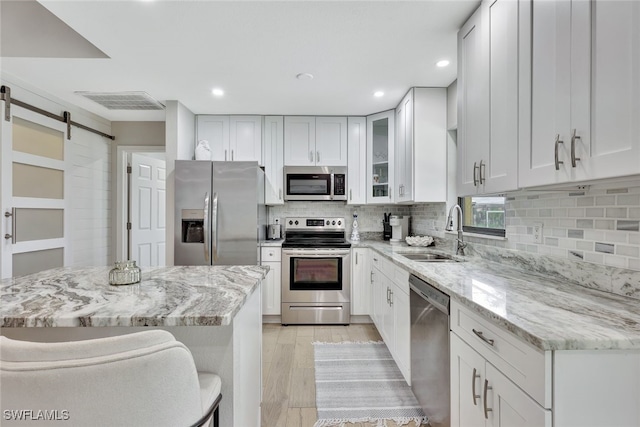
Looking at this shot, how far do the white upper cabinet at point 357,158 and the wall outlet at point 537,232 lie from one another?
2.08m

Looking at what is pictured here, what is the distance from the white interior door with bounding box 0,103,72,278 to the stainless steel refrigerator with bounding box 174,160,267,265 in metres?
1.28

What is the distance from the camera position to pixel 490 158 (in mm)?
1582

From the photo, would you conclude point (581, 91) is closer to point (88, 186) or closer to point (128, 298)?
point (128, 298)

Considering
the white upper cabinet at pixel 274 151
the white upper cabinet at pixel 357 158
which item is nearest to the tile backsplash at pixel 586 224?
the white upper cabinet at pixel 357 158

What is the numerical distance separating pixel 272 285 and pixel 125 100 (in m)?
2.55

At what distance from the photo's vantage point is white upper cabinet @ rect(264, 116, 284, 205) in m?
3.56

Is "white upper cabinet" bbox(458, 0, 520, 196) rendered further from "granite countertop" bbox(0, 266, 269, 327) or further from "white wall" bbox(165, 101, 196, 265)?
"white wall" bbox(165, 101, 196, 265)

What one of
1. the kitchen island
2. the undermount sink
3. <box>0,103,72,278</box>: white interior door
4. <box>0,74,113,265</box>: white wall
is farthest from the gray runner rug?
<box>0,74,113,265</box>: white wall

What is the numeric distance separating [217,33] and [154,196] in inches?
125

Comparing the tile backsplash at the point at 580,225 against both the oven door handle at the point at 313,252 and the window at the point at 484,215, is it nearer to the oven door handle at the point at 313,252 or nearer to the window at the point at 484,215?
the window at the point at 484,215

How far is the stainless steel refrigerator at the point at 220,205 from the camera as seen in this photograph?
9.86ft

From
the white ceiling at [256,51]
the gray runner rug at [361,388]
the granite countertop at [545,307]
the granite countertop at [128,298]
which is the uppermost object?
the white ceiling at [256,51]

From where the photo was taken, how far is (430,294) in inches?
61.6

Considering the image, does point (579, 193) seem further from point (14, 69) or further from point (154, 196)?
point (154, 196)
